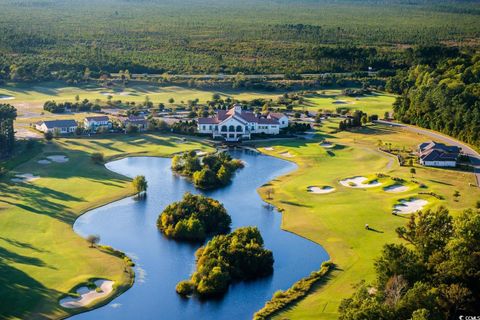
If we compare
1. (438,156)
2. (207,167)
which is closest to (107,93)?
(207,167)

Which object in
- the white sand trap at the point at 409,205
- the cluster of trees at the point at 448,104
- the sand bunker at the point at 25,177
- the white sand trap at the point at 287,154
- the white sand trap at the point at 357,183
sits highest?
the cluster of trees at the point at 448,104

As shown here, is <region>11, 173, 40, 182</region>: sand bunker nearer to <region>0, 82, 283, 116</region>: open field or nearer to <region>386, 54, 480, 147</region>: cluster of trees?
<region>0, 82, 283, 116</region>: open field

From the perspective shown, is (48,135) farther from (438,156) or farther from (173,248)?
(438,156)

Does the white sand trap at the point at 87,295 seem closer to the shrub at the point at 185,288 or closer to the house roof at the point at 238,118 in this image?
the shrub at the point at 185,288

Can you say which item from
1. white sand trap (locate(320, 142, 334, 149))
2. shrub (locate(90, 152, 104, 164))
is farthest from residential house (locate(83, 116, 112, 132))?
white sand trap (locate(320, 142, 334, 149))

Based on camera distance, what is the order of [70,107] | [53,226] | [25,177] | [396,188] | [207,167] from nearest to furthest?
[53,226] → [396,188] → [25,177] → [207,167] → [70,107]

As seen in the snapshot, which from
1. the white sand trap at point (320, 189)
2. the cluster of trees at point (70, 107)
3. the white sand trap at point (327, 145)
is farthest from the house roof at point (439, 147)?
the cluster of trees at point (70, 107)
